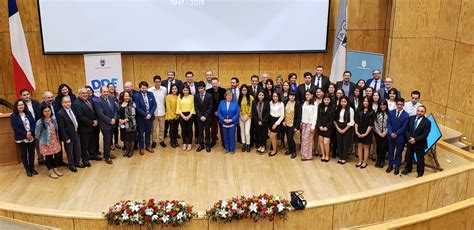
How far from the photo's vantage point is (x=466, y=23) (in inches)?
332

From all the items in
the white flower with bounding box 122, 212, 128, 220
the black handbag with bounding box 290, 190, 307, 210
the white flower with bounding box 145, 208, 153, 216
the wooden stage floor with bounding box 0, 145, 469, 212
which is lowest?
the wooden stage floor with bounding box 0, 145, 469, 212

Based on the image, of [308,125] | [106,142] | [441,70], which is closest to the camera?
[106,142]

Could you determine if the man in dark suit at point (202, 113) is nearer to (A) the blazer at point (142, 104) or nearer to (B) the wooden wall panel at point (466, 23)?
(A) the blazer at point (142, 104)

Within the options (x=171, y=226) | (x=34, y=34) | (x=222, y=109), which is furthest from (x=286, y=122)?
(x=34, y=34)

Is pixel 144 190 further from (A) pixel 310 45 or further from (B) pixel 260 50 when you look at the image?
(A) pixel 310 45

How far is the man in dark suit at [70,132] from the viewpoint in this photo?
22.2ft

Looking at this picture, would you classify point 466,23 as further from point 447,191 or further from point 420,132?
point 447,191

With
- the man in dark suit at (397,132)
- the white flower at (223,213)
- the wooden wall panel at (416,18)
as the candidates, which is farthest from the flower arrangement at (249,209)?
the wooden wall panel at (416,18)

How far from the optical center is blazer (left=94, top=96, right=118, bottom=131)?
279 inches

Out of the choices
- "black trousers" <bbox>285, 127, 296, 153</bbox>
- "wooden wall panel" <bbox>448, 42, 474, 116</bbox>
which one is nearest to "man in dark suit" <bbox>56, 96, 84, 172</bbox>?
"black trousers" <bbox>285, 127, 296, 153</bbox>

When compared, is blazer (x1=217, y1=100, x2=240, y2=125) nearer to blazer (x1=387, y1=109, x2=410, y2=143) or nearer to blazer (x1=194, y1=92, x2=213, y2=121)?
blazer (x1=194, y1=92, x2=213, y2=121)

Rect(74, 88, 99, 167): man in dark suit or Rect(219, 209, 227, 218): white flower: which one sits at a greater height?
Rect(74, 88, 99, 167): man in dark suit

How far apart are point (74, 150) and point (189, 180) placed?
1.75m

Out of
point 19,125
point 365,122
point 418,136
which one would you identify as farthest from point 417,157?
point 19,125
